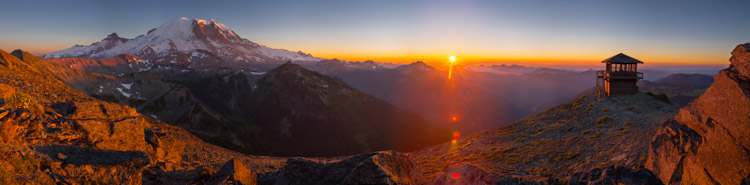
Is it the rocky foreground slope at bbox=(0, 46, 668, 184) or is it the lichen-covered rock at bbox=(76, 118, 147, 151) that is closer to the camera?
the rocky foreground slope at bbox=(0, 46, 668, 184)

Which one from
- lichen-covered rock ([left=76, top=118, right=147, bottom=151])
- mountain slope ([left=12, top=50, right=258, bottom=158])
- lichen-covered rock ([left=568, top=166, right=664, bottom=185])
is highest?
lichen-covered rock ([left=76, top=118, right=147, bottom=151])

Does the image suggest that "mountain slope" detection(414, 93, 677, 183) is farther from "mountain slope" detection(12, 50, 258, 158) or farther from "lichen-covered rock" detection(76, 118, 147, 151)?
"mountain slope" detection(12, 50, 258, 158)

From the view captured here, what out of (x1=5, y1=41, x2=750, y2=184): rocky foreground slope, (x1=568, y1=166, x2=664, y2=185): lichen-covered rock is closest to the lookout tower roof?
(x1=5, y1=41, x2=750, y2=184): rocky foreground slope

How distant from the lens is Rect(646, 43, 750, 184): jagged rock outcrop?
1343 cm

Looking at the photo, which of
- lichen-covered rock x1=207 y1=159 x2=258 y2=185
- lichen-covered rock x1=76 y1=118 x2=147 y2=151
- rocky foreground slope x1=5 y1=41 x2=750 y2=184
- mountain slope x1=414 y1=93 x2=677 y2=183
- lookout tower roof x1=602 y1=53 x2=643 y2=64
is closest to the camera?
rocky foreground slope x1=5 y1=41 x2=750 y2=184

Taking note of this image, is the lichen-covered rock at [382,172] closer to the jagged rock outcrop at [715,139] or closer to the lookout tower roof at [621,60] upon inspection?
the jagged rock outcrop at [715,139]

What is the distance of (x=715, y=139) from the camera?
1477 cm

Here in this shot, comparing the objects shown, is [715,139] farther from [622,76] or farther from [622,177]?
[622,76]

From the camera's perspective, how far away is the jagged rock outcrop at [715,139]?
1343cm

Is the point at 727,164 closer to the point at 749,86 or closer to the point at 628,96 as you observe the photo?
the point at 749,86

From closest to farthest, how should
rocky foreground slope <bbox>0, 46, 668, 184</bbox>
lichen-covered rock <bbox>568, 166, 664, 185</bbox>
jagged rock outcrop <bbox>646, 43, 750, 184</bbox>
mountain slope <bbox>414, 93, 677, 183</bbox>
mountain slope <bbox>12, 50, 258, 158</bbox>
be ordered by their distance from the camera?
jagged rock outcrop <bbox>646, 43, 750, 184</bbox>
lichen-covered rock <bbox>568, 166, 664, 185</bbox>
rocky foreground slope <bbox>0, 46, 668, 184</bbox>
mountain slope <bbox>414, 93, 677, 183</bbox>
mountain slope <bbox>12, 50, 258, 158</bbox>

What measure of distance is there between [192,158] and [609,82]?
189 ft

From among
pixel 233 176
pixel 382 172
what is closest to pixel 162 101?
pixel 233 176

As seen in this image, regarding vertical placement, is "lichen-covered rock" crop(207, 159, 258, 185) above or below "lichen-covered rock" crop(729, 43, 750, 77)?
below
